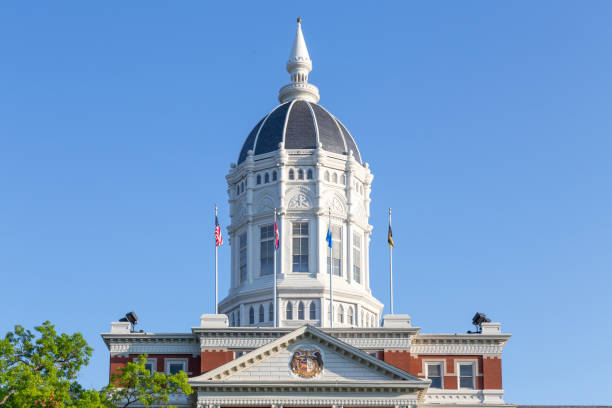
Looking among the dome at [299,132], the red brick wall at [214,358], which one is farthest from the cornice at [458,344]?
the dome at [299,132]

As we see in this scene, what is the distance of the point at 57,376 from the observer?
6034 centimetres

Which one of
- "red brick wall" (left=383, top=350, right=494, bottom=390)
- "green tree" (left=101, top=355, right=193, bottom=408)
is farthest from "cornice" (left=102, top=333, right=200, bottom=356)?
"red brick wall" (left=383, top=350, right=494, bottom=390)

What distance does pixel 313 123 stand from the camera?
85.3 metres

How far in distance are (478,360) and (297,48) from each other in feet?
95.7

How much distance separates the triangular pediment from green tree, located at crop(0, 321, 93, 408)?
10632 mm

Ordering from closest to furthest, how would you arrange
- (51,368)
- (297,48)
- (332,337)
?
(51,368) < (332,337) < (297,48)

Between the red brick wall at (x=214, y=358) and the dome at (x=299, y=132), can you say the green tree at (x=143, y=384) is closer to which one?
the red brick wall at (x=214, y=358)

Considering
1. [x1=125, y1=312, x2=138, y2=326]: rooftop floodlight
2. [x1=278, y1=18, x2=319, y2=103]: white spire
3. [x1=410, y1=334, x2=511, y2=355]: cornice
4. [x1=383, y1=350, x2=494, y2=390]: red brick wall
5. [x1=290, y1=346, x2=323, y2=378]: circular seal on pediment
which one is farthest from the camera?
[x1=278, y1=18, x2=319, y2=103]: white spire

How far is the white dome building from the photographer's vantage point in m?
79.5

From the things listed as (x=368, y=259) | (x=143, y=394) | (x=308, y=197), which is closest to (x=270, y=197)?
(x=308, y=197)

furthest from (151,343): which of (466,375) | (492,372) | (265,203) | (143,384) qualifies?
(492,372)

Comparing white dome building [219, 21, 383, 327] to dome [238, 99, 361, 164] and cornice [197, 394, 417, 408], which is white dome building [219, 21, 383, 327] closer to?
dome [238, 99, 361, 164]

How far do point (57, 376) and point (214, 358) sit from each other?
14288 mm

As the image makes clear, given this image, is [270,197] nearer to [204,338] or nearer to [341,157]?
[341,157]
